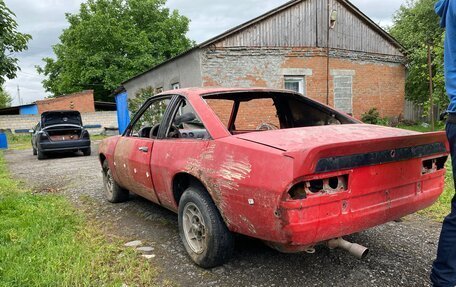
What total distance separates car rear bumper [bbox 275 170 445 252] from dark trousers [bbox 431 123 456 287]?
1.27 feet

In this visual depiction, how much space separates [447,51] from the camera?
225 centimetres

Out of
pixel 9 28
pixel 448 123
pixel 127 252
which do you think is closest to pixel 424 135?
pixel 448 123

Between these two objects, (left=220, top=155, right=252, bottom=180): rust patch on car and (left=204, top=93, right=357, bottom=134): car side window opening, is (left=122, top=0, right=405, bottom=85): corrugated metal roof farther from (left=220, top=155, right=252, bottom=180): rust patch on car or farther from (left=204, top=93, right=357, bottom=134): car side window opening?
(left=220, top=155, right=252, bottom=180): rust patch on car

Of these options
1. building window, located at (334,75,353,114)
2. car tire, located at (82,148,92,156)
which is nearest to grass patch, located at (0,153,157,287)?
car tire, located at (82,148,92,156)

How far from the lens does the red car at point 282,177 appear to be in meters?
2.17

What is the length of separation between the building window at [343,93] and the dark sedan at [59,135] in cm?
1023

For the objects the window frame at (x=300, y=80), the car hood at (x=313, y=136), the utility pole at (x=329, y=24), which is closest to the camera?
the car hood at (x=313, y=136)

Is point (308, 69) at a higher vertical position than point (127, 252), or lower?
higher

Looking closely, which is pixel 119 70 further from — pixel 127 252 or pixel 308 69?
pixel 127 252

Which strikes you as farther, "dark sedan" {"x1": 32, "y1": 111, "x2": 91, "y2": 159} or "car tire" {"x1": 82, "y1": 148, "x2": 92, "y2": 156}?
"car tire" {"x1": 82, "y1": 148, "x2": 92, "y2": 156}

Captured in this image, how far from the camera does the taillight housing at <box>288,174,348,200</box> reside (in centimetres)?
219

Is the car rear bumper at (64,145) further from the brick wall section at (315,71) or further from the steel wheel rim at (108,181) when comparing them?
the steel wheel rim at (108,181)

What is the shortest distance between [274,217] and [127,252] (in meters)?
1.80

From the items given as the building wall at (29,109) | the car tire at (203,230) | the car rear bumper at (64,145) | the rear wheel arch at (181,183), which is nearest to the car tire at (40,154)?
the car rear bumper at (64,145)
